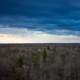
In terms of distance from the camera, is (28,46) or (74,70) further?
(74,70)

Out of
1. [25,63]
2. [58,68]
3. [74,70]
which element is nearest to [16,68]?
[25,63]

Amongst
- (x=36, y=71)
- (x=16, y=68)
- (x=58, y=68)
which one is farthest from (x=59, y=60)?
(x=16, y=68)

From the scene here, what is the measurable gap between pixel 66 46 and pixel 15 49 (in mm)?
950

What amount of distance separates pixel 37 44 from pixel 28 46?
162 millimetres

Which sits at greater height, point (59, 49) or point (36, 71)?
point (59, 49)

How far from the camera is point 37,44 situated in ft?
13.3

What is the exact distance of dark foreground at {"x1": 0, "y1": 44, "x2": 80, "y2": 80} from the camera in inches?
152

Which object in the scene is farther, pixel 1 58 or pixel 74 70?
pixel 74 70

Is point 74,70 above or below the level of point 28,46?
below

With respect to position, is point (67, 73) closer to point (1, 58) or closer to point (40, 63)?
point (40, 63)

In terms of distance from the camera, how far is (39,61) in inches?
162

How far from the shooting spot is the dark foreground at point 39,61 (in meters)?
3.87

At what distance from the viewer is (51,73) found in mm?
4121

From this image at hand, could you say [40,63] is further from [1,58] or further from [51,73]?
[1,58]
